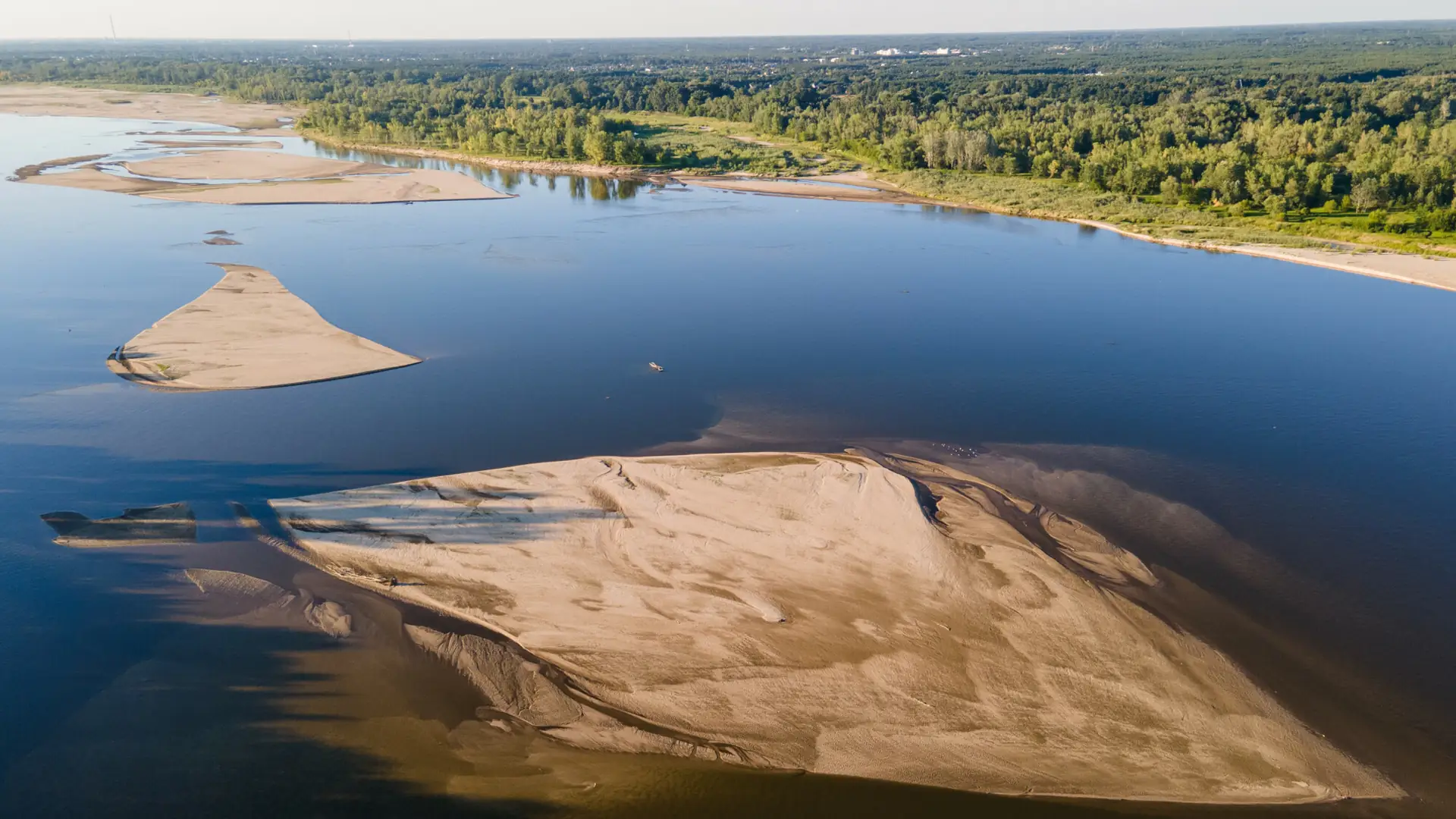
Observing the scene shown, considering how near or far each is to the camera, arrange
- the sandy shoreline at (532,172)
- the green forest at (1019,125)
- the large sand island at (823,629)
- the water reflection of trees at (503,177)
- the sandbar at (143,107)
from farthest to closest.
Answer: the sandbar at (143,107), the water reflection of trees at (503,177), the green forest at (1019,125), the sandy shoreline at (532,172), the large sand island at (823,629)

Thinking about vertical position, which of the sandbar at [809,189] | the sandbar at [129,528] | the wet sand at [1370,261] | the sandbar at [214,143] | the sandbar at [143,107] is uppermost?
the sandbar at [143,107]

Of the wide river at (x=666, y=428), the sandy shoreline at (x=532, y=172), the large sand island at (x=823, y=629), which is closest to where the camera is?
the wide river at (x=666, y=428)

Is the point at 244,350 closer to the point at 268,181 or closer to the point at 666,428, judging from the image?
the point at 666,428

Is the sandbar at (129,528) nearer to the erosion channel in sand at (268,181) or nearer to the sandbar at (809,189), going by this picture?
the erosion channel in sand at (268,181)

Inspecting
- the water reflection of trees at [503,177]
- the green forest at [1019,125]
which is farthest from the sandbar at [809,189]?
the water reflection of trees at [503,177]

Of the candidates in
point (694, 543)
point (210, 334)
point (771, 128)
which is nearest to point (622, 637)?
point (694, 543)

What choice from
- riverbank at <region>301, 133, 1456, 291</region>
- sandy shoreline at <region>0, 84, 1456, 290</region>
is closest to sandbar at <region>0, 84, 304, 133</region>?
sandy shoreline at <region>0, 84, 1456, 290</region>
